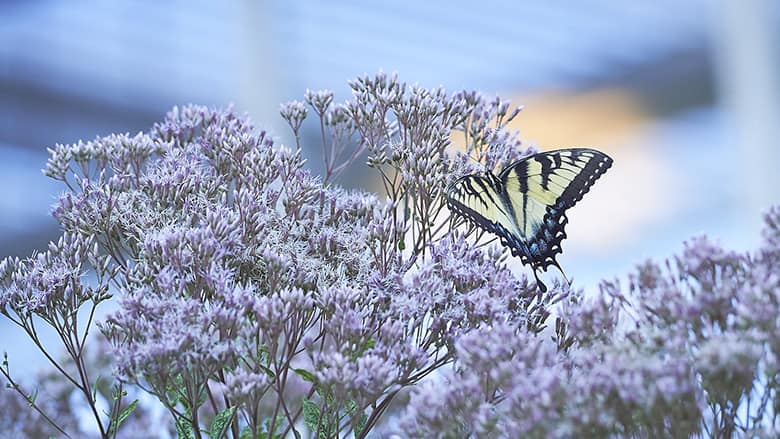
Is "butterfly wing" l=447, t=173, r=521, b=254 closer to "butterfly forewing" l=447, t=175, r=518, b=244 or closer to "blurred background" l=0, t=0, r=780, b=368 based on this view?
"butterfly forewing" l=447, t=175, r=518, b=244

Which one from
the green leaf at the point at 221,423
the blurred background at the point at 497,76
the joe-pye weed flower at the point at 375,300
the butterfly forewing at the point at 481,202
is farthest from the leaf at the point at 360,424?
the blurred background at the point at 497,76

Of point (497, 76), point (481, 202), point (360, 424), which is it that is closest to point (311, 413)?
point (360, 424)

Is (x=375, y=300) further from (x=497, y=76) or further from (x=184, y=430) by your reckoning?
(x=497, y=76)

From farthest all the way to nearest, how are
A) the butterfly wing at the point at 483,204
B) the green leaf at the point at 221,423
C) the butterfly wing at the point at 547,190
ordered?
the butterfly wing at the point at 547,190 < the butterfly wing at the point at 483,204 < the green leaf at the point at 221,423

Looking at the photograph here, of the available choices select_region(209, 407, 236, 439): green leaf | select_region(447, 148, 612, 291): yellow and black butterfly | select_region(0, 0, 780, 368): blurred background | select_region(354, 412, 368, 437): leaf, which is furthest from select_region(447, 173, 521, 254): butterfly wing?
select_region(0, 0, 780, 368): blurred background

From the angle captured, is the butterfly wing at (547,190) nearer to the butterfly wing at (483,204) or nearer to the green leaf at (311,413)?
the butterfly wing at (483,204)

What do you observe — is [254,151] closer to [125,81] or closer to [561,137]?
[125,81]
